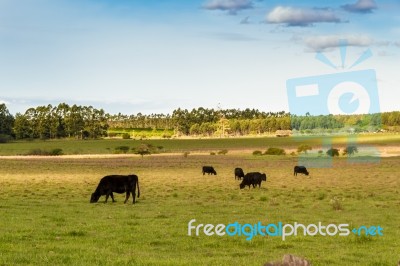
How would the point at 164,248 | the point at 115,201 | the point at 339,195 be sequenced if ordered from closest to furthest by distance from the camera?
the point at 164,248 < the point at 115,201 < the point at 339,195

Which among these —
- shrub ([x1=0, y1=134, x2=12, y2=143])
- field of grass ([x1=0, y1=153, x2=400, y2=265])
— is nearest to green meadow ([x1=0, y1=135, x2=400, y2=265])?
field of grass ([x1=0, y1=153, x2=400, y2=265])

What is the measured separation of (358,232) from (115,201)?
41.7 ft

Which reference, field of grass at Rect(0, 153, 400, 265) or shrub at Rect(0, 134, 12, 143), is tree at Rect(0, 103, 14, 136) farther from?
field of grass at Rect(0, 153, 400, 265)

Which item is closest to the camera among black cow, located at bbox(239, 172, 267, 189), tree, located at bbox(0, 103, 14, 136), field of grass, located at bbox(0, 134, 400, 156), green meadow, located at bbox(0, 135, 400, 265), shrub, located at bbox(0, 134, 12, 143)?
green meadow, located at bbox(0, 135, 400, 265)

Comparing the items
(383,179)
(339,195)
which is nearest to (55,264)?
(339,195)

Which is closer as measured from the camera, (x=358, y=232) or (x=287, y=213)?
(x=358, y=232)

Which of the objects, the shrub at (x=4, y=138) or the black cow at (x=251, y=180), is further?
the shrub at (x=4, y=138)

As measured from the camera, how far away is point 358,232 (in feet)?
59.4

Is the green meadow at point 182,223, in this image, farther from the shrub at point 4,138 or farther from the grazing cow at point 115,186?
the shrub at point 4,138

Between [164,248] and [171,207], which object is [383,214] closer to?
[171,207]

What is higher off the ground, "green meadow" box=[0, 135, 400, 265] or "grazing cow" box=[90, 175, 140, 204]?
"grazing cow" box=[90, 175, 140, 204]

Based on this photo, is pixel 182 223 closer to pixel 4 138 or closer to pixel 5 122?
pixel 4 138

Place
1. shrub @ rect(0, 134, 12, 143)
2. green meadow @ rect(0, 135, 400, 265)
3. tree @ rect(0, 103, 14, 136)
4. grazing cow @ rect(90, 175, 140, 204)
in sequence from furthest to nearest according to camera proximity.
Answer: tree @ rect(0, 103, 14, 136) < shrub @ rect(0, 134, 12, 143) < grazing cow @ rect(90, 175, 140, 204) < green meadow @ rect(0, 135, 400, 265)

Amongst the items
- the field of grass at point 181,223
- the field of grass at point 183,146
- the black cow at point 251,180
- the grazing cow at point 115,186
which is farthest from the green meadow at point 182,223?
the field of grass at point 183,146
